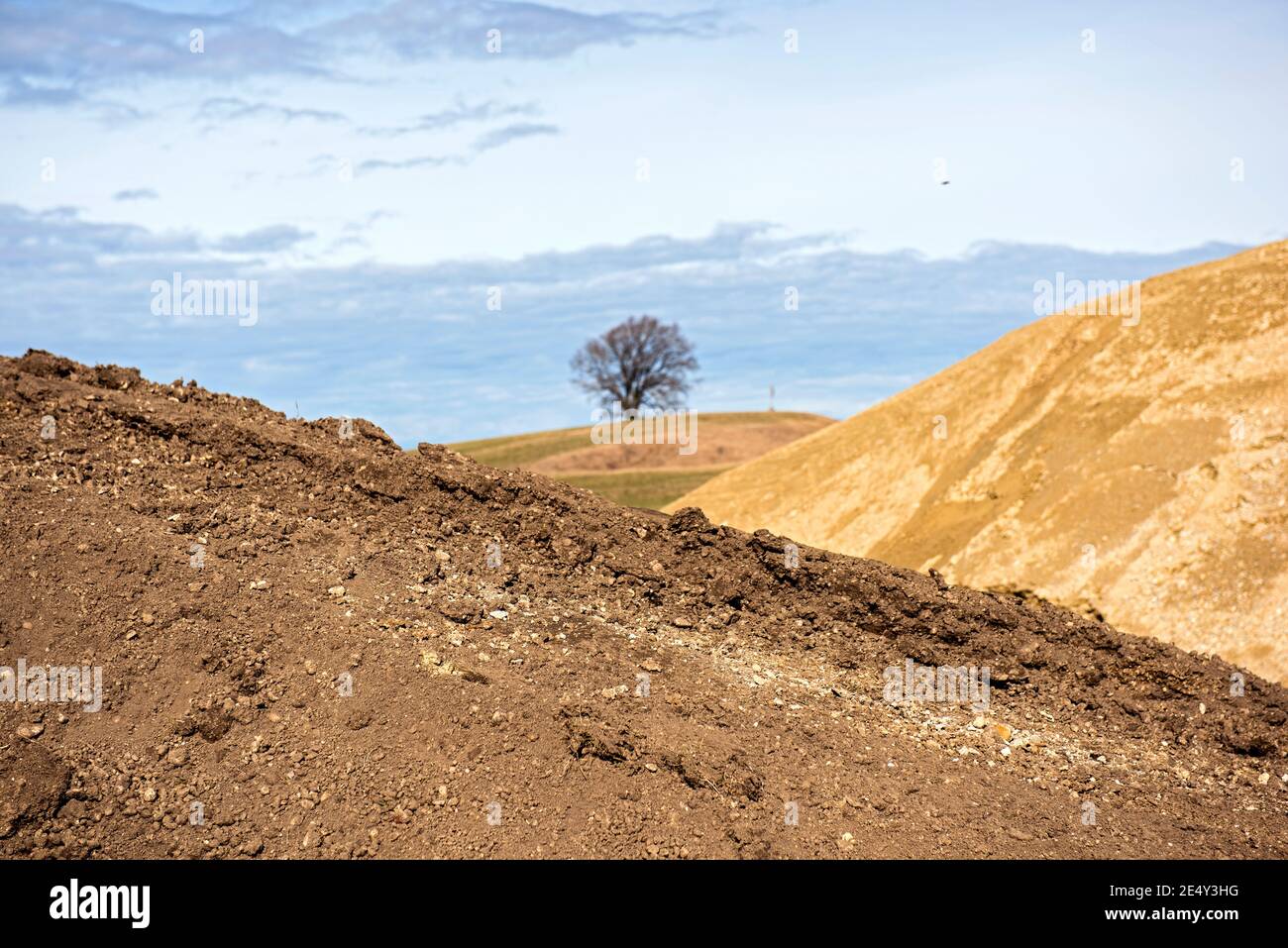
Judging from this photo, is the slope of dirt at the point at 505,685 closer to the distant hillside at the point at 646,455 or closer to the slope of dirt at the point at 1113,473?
the slope of dirt at the point at 1113,473

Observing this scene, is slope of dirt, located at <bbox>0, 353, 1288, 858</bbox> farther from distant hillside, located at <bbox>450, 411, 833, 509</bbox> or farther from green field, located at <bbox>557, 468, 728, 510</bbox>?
green field, located at <bbox>557, 468, 728, 510</bbox>

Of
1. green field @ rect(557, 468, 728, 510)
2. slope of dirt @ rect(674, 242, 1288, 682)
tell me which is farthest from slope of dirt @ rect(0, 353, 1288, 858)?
green field @ rect(557, 468, 728, 510)

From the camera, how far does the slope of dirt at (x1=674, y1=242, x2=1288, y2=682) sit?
14.4 meters

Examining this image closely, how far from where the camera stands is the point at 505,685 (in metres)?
7.43

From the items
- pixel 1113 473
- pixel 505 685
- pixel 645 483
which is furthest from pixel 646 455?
pixel 505 685

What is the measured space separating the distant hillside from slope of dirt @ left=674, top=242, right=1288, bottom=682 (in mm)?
19454

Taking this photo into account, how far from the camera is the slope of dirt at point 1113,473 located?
1437cm

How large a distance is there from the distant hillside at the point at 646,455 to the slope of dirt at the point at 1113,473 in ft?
63.8

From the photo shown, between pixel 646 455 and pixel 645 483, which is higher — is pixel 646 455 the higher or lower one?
the higher one

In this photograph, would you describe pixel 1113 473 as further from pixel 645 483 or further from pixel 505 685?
pixel 645 483

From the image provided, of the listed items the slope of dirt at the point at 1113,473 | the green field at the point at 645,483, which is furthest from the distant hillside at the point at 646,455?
the slope of dirt at the point at 1113,473

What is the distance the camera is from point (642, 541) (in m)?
9.81

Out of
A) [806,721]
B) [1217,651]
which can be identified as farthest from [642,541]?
[1217,651]

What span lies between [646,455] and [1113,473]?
42594 mm
